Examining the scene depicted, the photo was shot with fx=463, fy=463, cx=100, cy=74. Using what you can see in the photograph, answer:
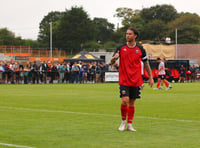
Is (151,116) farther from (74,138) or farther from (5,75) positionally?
(5,75)

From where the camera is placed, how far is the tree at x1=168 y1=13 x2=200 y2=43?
325 ft

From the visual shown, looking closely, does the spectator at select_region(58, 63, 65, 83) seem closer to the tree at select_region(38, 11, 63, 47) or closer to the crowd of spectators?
the crowd of spectators

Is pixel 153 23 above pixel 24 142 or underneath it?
above

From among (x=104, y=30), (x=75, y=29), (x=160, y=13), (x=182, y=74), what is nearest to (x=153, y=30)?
(x=160, y=13)

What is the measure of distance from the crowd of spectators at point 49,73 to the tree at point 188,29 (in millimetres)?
55827

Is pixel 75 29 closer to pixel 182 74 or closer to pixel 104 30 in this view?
pixel 104 30

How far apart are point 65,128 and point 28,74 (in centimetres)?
3109

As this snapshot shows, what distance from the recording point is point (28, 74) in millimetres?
40438

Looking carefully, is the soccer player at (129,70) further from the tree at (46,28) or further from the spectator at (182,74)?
the tree at (46,28)

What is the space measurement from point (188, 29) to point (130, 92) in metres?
93.4

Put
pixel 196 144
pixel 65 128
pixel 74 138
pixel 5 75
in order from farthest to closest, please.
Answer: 1. pixel 5 75
2. pixel 65 128
3. pixel 74 138
4. pixel 196 144

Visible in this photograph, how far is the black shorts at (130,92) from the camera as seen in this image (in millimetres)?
9477

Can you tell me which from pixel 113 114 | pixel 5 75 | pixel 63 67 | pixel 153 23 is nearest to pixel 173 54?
pixel 63 67

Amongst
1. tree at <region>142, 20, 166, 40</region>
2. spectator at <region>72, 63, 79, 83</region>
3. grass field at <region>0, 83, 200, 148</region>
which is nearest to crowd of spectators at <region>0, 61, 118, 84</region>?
spectator at <region>72, 63, 79, 83</region>
